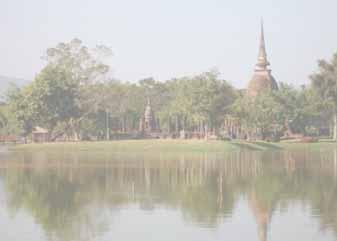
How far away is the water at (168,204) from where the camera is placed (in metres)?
19.3

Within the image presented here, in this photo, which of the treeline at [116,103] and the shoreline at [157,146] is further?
the treeline at [116,103]

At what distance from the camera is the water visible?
760 inches

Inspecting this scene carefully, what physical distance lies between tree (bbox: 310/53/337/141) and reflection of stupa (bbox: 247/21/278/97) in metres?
21.0

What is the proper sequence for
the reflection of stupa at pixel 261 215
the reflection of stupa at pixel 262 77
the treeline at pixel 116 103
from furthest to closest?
the reflection of stupa at pixel 262 77 → the treeline at pixel 116 103 → the reflection of stupa at pixel 261 215

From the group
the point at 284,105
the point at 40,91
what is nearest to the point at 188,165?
the point at 40,91

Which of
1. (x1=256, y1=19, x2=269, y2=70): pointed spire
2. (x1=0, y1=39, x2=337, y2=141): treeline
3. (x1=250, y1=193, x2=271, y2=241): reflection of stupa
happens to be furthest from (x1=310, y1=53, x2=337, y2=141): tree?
(x1=250, y1=193, x2=271, y2=241): reflection of stupa

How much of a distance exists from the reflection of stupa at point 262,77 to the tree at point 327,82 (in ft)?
68.9

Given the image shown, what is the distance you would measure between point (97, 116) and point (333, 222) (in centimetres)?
7507

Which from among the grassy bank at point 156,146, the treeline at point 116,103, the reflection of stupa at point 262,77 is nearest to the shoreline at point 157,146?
the grassy bank at point 156,146

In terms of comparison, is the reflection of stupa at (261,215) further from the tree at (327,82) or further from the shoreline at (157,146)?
the tree at (327,82)

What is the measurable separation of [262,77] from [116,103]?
2876cm

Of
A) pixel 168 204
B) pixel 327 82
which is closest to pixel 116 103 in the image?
pixel 327 82

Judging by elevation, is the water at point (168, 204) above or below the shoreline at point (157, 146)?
below

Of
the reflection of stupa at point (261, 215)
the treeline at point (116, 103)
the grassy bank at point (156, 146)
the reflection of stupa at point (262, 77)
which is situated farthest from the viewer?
the reflection of stupa at point (262, 77)
